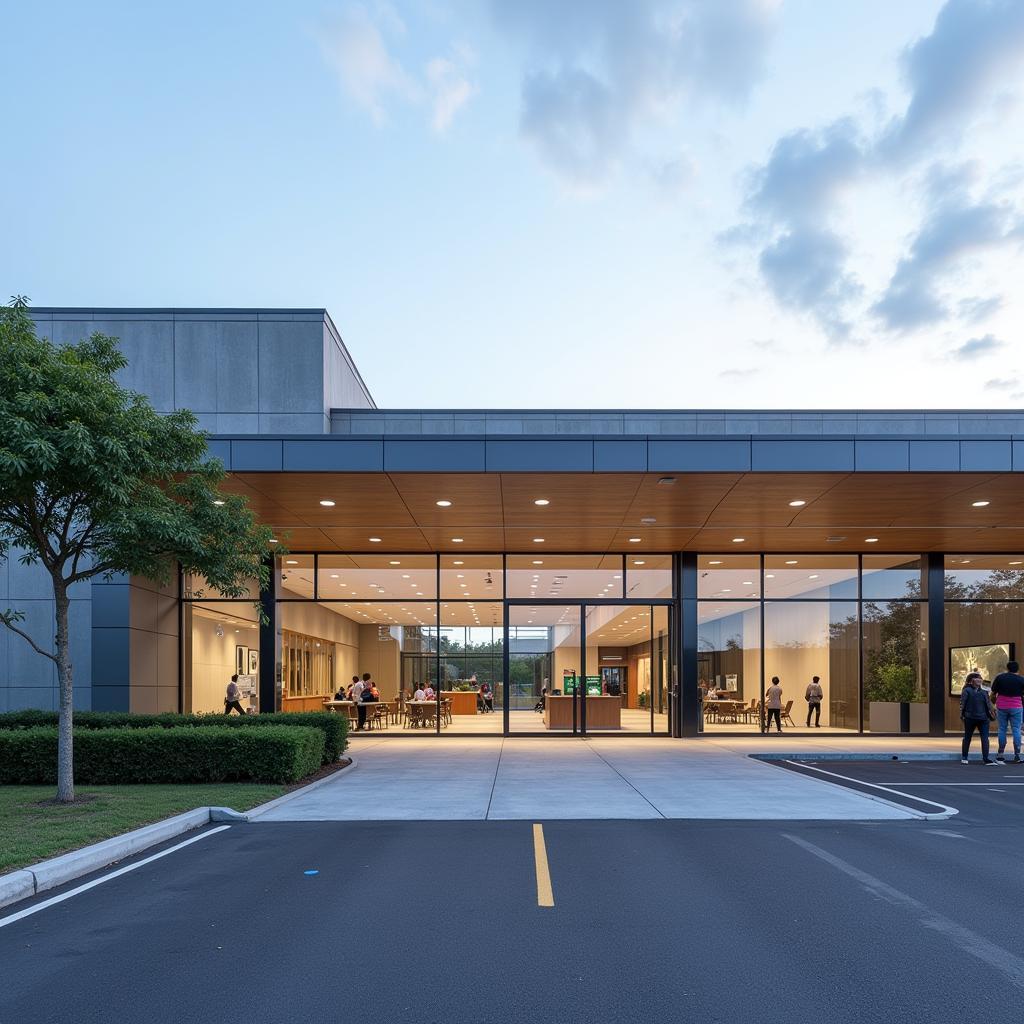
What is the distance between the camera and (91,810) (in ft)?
35.2

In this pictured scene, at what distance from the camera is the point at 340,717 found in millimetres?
17297

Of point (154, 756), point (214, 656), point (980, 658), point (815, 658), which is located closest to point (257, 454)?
point (154, 756)

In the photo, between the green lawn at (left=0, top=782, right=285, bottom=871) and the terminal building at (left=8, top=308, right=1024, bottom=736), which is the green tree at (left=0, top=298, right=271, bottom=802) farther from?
the terminal building at (left=8, top=308, right=1024, bottom=736)

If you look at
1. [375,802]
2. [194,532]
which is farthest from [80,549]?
[375,802]

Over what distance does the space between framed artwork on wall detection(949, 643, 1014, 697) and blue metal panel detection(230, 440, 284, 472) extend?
1760 cm

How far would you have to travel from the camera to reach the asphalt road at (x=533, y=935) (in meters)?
5.00

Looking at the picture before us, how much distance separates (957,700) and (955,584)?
286cm

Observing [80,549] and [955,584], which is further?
[955,584]

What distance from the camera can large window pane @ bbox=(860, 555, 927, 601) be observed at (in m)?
24.0

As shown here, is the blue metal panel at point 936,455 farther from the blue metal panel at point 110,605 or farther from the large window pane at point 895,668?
the blue metal panel at point 110,605

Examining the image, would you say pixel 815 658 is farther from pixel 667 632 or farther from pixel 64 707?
pixel 64 707

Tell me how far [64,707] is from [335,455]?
209 inches

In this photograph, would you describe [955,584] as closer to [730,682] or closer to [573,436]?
[730,682]

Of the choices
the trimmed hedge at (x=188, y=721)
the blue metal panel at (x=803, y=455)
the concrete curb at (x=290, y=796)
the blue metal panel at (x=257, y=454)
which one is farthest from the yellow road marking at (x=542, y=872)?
the blue metal panel at (x=257, y=454)
